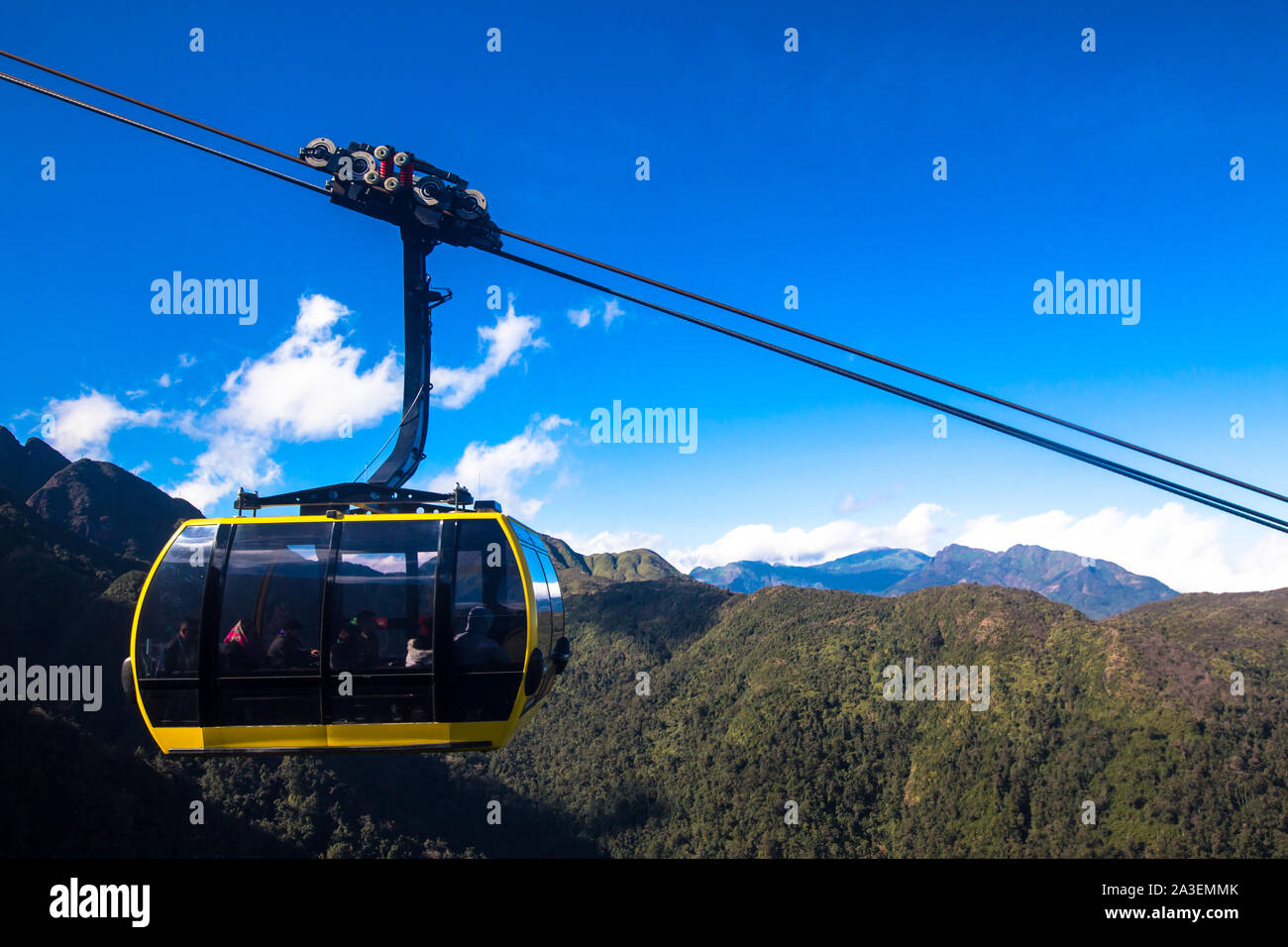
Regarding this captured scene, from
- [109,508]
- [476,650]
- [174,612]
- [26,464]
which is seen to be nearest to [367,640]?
[476,650]

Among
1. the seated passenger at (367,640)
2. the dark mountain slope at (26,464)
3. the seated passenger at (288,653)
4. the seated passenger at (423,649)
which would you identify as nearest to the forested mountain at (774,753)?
the dark mountain slope at (26,464)

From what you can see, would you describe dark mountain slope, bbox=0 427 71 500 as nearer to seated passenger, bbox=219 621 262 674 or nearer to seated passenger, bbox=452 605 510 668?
seated passenger, bbox=219 621 262 674

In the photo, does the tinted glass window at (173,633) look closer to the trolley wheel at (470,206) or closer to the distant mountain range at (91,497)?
the trolley wheel at (470,206)

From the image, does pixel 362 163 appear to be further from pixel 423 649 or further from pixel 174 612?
pixel 423 649

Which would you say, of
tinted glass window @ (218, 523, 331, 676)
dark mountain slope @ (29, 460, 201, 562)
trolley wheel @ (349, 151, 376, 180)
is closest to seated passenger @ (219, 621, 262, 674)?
tinted glass window @ (218, 523, 331, 676)

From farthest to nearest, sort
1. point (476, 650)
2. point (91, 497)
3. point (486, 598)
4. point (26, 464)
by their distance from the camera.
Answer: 1. point (26, 464)
2. point (91, 497)
3. point (486, 598)
4. point (476, 650)
